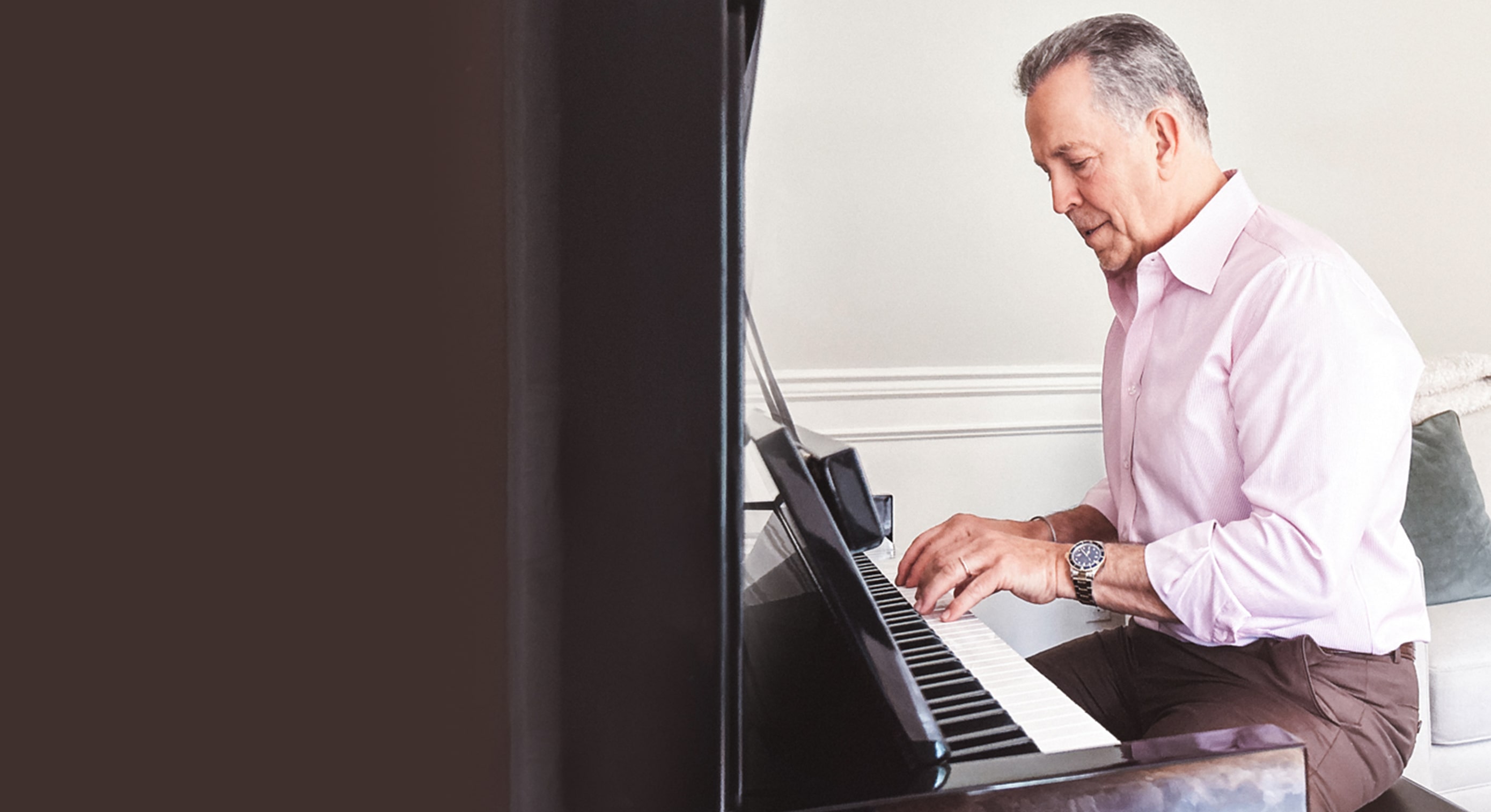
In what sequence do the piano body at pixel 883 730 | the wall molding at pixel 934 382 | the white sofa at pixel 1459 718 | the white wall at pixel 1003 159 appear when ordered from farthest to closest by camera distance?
1. the wall molding at pixel 934 382
2. the white wall at pixel 1003 159
3. the white sofa at pixel 1459 718
4. the piano body at pixel 883 730

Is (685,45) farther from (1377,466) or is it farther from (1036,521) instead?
(1036,521)

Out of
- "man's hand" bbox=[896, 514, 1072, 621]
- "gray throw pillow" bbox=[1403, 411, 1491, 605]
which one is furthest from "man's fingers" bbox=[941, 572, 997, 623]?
"gray throw pillow" bbox=[1403, 411, 1491, 605]

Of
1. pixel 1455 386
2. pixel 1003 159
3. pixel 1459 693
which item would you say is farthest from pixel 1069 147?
pixel 1455 386

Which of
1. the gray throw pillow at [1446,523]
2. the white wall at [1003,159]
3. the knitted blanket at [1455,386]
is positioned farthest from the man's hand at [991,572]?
the knitted blanket at [1455,386]

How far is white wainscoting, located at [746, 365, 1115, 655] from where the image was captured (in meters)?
2.29

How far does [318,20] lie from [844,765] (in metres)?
0.44

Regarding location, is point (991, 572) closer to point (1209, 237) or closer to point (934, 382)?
point (1209, 237)

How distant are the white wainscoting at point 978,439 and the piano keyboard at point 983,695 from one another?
1.28m

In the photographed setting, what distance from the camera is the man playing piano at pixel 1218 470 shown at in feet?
3.34

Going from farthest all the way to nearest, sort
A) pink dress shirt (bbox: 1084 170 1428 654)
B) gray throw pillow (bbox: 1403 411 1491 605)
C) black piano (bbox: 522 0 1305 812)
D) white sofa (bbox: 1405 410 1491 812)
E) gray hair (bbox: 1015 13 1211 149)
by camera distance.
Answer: gray throw pillow (bbox: 1403 411 1491 605)
white sofa (bbox: 1405 410 1491 812)
gray hair (bbox: 1015 13 1211 149)
pink dress shirt (bbox: 1084 170 1428 654)
black piano (bbox: 522 0 1305 812)

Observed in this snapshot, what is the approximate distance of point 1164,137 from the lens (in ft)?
4.07

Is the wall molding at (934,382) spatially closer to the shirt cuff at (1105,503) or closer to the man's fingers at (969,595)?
the shirt cuff at (1105,503)

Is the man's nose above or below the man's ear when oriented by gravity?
below

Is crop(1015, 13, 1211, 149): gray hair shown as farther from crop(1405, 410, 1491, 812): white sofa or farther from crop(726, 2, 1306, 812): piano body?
crop(1405, 410, 1491, 812): white sofa
